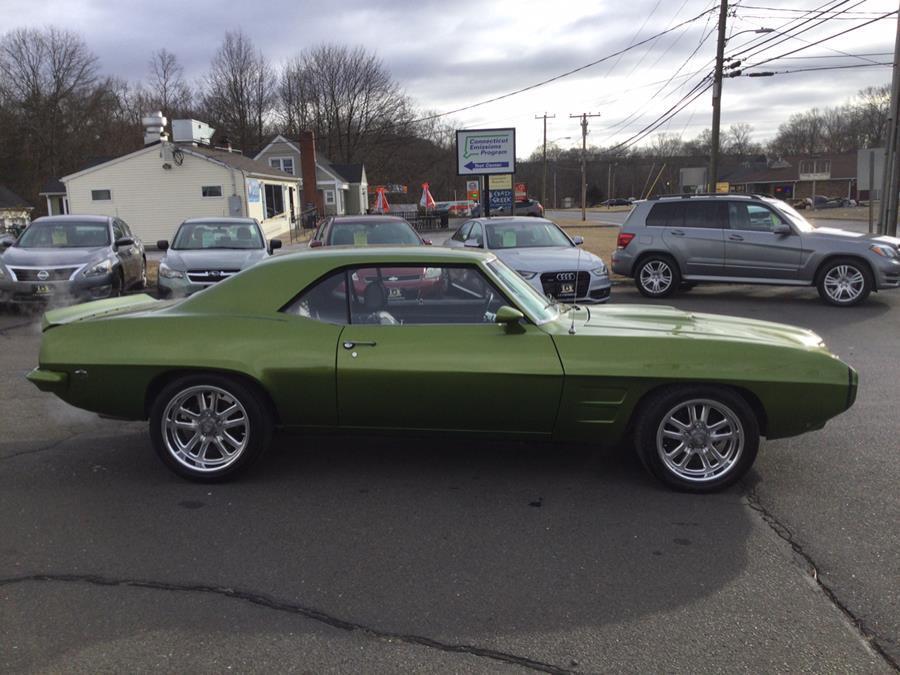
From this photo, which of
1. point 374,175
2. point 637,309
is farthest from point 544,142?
point 637,309

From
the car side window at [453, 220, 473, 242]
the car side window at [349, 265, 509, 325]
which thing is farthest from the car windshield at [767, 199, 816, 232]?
the car side window at [349, 265, 509, 325]

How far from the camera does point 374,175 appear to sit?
241ft

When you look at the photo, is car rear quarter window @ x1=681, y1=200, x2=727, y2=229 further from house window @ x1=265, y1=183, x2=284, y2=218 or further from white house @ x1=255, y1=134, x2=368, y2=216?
white house @ x1=255, y1=134, x2=368, y2=216

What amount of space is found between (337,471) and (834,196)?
10126 cm

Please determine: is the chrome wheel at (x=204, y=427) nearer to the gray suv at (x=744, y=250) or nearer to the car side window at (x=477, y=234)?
the car side window at (x=477, y=234)

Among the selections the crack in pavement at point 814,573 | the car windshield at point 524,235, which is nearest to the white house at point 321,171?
the car windshield at point 524,235

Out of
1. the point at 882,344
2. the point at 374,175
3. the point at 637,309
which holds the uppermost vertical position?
the point at 374,175

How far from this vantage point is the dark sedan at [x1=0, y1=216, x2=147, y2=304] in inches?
449

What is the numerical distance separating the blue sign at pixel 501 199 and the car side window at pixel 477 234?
38.0 ft

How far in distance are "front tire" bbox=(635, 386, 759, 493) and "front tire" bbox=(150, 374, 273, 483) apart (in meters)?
2.27

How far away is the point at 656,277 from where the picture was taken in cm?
1315

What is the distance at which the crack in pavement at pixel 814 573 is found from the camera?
2.78m

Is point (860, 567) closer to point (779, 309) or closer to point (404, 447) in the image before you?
point (404, 447)

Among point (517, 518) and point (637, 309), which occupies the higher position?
point (637, 309)
